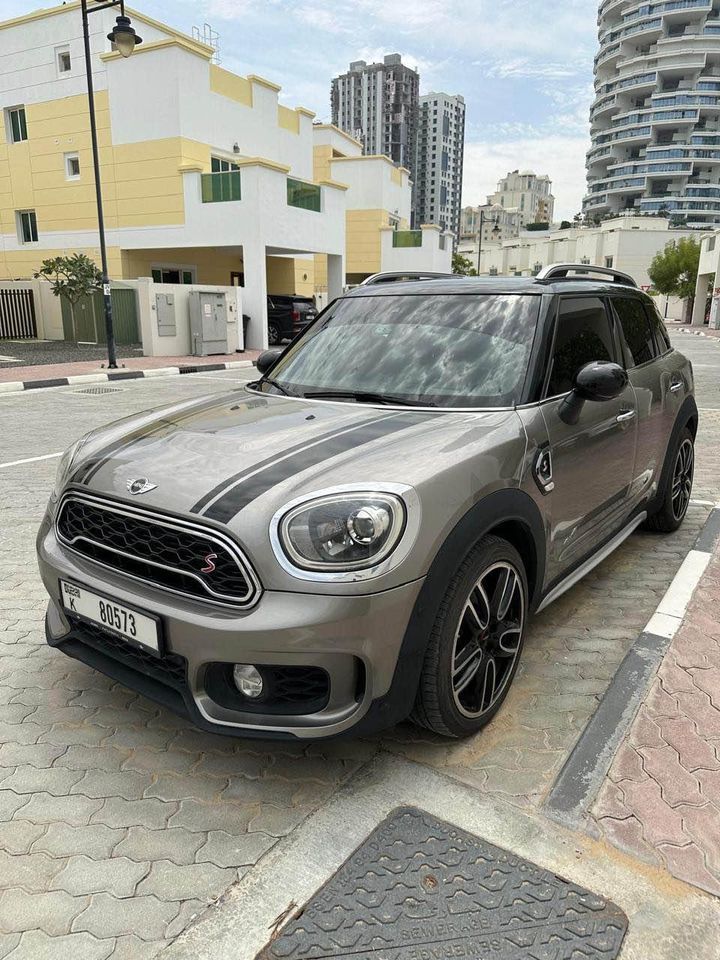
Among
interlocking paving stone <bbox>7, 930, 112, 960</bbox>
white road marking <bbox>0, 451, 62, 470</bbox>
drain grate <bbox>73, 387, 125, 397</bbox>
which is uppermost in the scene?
interlocking paving stone <bbox>7, 930, 112, 960</bbox>

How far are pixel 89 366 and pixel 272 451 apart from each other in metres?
16.0

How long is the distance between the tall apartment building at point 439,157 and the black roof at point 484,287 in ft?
376

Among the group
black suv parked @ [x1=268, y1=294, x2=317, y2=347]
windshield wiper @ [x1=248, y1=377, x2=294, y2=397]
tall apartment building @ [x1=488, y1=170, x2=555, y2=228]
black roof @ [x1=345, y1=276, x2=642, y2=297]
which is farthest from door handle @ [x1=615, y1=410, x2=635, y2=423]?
tall apartment building @ [x1=488, y1=170, x2=555, y2=228]

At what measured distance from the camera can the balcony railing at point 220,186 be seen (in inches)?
936

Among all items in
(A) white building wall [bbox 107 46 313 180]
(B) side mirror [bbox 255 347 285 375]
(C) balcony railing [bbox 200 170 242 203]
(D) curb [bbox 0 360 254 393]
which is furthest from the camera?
(A) white building wall [bbox 107 46 313 180]

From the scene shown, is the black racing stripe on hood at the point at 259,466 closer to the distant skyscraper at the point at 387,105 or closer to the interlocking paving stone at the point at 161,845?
the interlocking paving stone at the point at 161,845

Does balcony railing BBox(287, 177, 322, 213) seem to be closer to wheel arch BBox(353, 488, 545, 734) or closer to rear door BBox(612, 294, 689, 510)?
rear door BBox(612, 294, 689, 510)

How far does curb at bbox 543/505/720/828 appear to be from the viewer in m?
2.36

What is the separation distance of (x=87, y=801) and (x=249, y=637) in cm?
86

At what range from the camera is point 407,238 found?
4119cm

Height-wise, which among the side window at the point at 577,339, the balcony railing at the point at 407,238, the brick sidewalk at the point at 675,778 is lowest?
the brick sidewalk at the point at 675,778

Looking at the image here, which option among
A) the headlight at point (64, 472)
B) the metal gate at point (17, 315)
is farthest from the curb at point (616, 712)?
the metal gate at point (17, 315)

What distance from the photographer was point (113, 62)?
2580 centimetres

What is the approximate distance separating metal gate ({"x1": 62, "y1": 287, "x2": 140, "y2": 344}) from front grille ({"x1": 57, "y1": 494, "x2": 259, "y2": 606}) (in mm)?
21331
